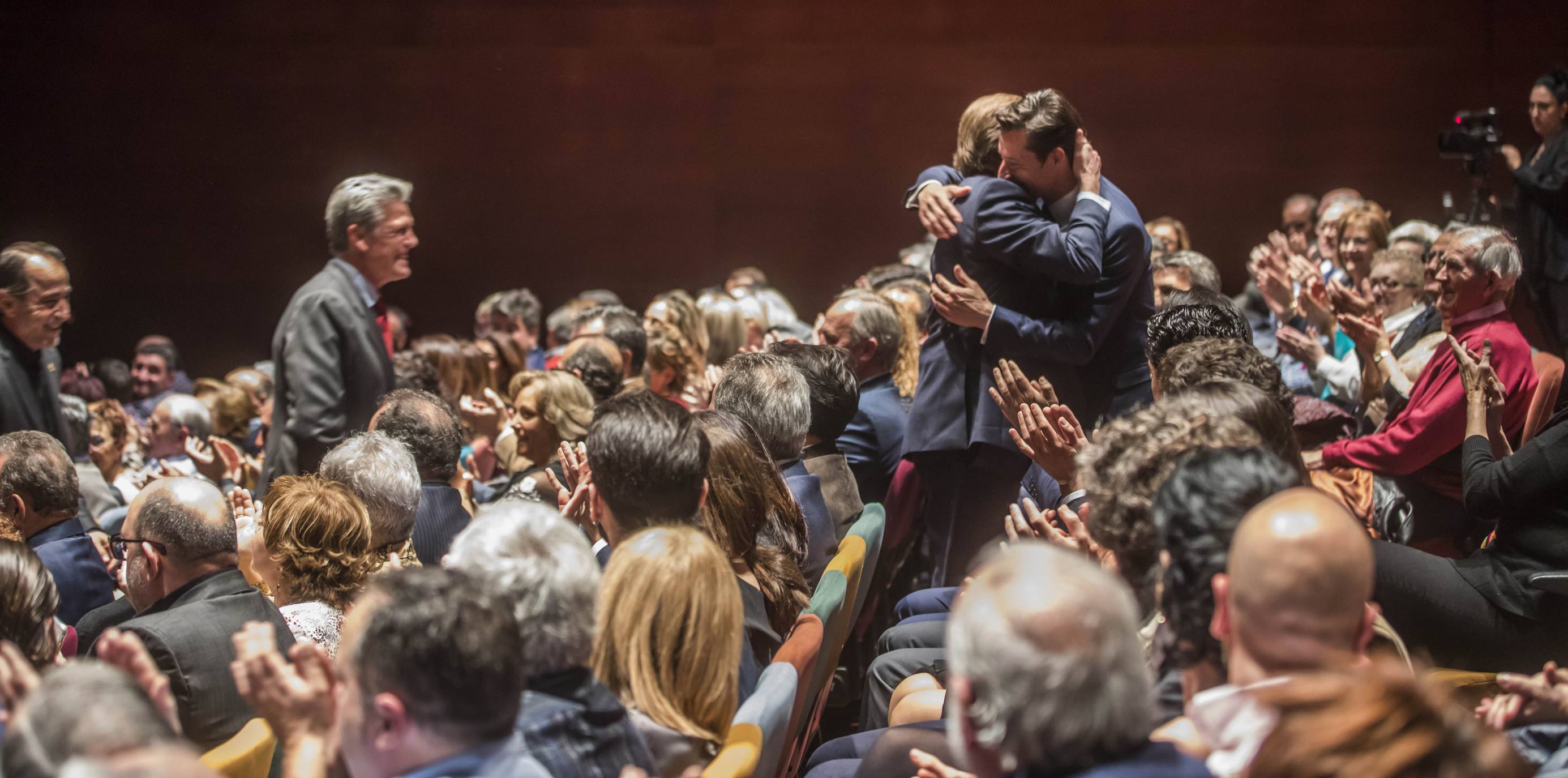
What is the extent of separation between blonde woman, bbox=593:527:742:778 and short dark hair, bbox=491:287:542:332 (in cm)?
560

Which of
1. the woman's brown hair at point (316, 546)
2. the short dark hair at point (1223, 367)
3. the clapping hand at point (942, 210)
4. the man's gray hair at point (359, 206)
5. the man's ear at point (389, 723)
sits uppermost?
the clapping hand at point (942, 210)

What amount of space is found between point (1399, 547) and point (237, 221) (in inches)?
327

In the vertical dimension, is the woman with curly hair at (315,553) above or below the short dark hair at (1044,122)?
below

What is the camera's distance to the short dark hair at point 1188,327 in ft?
8.64

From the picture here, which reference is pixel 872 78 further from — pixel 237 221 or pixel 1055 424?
pixel 1055 424

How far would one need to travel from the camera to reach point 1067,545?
1964mm

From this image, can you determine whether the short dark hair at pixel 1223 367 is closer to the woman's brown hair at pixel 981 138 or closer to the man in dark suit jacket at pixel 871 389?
the woman's brown hair at pixel 981 138

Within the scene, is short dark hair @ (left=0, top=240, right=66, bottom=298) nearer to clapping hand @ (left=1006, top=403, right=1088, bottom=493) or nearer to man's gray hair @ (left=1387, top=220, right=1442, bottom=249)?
clapping hand @ (left=1006, top=403, right=1088, bottom=493)

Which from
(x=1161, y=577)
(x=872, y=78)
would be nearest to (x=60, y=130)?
(x=872, y=78)

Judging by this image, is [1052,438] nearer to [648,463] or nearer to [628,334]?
[648,463]

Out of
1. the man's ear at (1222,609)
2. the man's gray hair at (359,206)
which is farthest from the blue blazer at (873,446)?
the man's ear at (1222,609)

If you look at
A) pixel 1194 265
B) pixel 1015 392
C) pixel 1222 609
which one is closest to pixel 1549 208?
pixel 1194 265

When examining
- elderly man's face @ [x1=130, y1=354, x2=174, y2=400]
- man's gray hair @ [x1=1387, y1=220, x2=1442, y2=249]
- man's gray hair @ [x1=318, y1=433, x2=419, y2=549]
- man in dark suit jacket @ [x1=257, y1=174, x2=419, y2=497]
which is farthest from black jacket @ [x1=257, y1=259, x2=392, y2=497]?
elderly man's face @ [x1=130, y1=354, x2=174, y2=400]

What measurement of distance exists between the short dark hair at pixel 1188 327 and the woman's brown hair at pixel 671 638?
130 cm
